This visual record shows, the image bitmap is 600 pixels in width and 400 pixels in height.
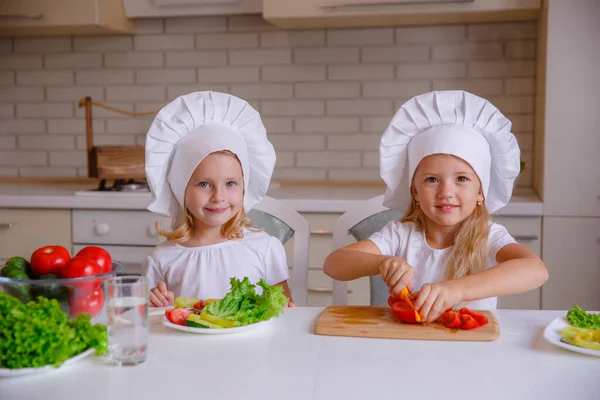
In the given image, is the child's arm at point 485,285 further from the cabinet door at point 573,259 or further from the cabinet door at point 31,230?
the cabinet door at point 31,230

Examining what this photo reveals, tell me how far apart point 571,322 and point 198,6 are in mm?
2325

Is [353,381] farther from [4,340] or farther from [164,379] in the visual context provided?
[4,340]

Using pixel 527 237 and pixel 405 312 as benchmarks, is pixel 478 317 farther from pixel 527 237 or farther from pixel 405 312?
pixel 527 237

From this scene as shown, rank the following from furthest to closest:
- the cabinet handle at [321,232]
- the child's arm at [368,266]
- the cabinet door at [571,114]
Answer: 1. the cabinet handle at [321,232]
2. the cabinet door at [571,114]
3. the child's arm at [368,266]

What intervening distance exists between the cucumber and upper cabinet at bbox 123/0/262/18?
2.03m

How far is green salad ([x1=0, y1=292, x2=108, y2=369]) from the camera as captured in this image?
1.08 m

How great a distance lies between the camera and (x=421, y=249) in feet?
6.06

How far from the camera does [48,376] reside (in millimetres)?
1129

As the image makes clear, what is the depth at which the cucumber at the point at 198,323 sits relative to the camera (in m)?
1.34

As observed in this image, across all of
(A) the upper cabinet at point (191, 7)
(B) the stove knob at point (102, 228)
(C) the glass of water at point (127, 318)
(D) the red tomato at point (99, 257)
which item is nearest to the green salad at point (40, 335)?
(C) the glass of water at point (127, 318)

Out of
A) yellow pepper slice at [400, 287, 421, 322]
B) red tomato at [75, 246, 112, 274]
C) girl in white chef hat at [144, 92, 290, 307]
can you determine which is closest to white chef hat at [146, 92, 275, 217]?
girl in white chef hat at [144, 92, 290, 307]

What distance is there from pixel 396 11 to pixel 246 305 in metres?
1.84

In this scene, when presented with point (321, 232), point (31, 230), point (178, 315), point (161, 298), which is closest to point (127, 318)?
point (178, 315)

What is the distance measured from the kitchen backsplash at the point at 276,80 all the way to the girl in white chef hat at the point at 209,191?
1398 millimetres
